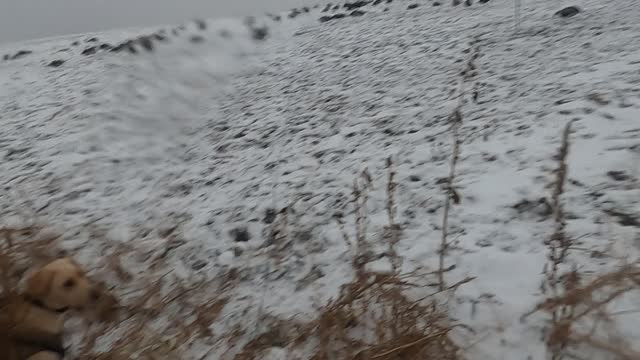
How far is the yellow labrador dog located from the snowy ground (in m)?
0.59

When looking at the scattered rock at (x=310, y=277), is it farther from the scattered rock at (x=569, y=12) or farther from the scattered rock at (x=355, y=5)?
the scattered rock at (x=355, y=5)

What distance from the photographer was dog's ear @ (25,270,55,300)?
2.25m

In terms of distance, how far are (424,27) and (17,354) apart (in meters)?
6.44

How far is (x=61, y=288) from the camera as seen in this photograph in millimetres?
2354

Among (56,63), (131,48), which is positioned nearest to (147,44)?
(131,48)

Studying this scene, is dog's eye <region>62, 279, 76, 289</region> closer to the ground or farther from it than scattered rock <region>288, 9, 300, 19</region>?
farther from it

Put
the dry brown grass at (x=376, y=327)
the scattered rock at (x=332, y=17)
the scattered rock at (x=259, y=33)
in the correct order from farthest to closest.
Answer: the scattered rock at (x=332, y=17), the scattered rock at (x=259, y=33), the dry brown grass at (x=376, y=327)

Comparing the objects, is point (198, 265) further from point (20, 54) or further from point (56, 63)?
point (20, 54)

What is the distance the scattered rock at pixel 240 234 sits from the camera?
318cm

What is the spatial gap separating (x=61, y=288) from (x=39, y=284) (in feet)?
0.30

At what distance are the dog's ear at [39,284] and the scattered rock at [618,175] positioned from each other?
249 cm

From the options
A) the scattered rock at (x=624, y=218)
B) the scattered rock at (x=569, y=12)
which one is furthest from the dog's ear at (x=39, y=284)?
the scattered rock at (x=569, y=12)

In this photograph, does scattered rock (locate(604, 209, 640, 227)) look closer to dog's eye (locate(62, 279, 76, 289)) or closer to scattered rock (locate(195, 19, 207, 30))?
dog's eye (locate(62, 279, 76, 289))

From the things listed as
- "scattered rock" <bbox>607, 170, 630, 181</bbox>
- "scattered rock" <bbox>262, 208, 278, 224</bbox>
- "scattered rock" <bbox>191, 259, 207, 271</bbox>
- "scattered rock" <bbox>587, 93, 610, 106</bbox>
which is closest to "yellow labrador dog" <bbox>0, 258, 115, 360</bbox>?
"scattered rock" <bbox>191, 259, 207, 271</bbox>
